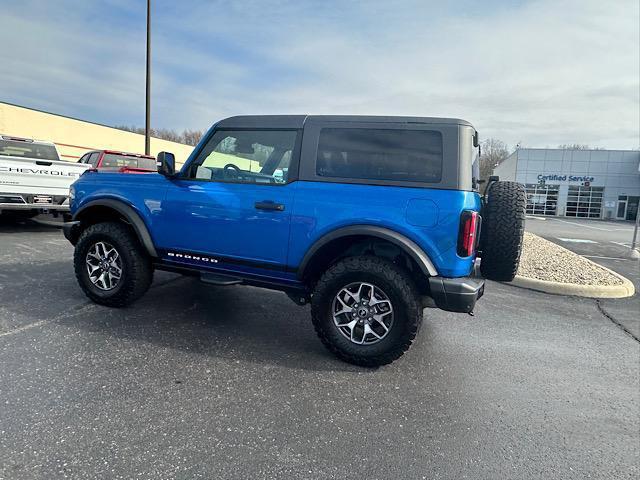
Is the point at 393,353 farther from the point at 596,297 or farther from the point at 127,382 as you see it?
the point at 596,297

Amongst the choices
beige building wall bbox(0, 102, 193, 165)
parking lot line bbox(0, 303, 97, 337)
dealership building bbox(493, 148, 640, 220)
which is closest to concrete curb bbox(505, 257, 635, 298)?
parking lot line bbox(0, 303, 97, 337)

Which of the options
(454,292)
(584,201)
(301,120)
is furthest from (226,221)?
(584,201)

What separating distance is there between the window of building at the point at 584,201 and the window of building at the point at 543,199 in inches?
50.9

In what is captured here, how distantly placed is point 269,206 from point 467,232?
1.64 metres

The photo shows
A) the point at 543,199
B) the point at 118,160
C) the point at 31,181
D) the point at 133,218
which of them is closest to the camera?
the point at 133,218

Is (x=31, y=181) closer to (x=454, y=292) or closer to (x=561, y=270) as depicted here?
(x=454, y=292)

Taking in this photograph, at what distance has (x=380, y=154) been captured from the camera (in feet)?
10.7

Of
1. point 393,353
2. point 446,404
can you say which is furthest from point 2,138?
point 446,404

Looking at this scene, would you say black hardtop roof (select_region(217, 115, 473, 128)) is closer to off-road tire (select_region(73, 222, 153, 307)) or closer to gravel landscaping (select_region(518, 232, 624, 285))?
off-road tire (select_region(73, 222, 153, 307))

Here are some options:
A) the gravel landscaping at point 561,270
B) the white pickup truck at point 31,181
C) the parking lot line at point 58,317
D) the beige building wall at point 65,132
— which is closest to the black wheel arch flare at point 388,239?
the parking lot line at point 58,317

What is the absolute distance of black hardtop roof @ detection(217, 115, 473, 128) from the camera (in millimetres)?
3167

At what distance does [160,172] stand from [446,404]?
3325 mm

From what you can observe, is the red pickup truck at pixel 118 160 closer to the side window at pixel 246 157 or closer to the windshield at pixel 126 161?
the windshield at pixel 126 161

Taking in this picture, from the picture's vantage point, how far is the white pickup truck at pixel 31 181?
7.22 meters
